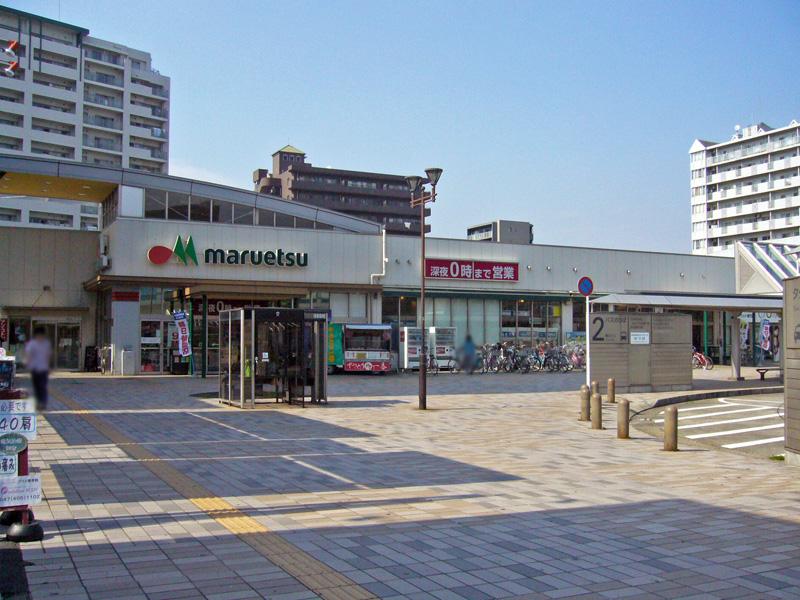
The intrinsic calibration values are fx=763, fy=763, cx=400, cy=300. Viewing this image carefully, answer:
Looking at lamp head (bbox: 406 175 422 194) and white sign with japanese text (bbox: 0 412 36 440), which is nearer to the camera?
white sign with japanese text (bbox: 0 412 36 440)

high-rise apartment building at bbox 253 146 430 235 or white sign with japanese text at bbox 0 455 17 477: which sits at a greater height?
high-rise apartment building at bbox 253 146 430 235

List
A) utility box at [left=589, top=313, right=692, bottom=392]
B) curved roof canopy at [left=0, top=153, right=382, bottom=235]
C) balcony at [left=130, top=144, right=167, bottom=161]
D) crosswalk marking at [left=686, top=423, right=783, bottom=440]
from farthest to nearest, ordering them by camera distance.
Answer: balcony at [left=130, top=144, right=167, bottom=161] → curved roof canopy at [left=0, top=153, right=382, bottom=235] → utility box at [left=589, top=313, right=692, bottom=392] → crosswalk marking at [left=686, top=423, right=783, bottom=440]

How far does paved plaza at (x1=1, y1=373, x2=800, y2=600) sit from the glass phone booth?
14.9ft

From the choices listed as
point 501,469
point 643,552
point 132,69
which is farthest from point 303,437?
point 132,69

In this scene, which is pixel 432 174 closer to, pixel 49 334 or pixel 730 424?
pixel 49 334

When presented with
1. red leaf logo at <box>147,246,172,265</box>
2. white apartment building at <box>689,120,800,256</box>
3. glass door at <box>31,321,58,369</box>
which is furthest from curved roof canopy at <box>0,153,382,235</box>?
white apartment building at <box>689,120,800,256</box>

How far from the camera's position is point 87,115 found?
7388 cm

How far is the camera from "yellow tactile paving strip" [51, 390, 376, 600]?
5094 millimetres

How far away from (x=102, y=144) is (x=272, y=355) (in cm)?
6419

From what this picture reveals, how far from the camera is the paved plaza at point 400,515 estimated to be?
17.3 feet

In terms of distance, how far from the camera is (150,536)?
20.6 feet

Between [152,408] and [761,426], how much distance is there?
12981 mm

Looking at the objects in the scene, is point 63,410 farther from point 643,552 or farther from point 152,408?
point 643,552

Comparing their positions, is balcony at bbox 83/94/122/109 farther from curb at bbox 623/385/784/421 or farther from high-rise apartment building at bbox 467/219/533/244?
high-rise apartment building at bbox 467/219/533/244
